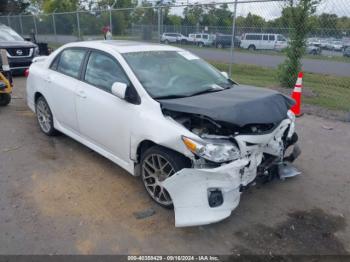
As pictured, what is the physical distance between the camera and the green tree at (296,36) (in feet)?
27.0

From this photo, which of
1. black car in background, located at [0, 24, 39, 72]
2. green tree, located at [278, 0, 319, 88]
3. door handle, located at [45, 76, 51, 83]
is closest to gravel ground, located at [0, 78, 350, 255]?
door handle, located at [45, 76, 51, 83]

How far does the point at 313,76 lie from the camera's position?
39.1ft

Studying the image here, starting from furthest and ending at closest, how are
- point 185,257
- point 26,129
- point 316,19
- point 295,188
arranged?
point 316,19 < point 26,129 < point 295,188 < point 185,257

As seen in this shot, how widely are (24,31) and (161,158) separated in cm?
2253

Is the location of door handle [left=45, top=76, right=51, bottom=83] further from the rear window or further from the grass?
the rear window

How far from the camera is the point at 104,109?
3871mm

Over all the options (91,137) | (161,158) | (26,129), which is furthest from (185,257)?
(26,129)

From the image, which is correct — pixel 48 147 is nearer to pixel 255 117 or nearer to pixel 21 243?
pixel 21 243

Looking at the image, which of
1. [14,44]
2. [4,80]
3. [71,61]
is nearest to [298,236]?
[71,61]

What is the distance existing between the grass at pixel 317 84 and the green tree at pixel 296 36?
1.64ft

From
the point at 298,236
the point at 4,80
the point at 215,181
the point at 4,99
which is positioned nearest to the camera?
the point at 215,181

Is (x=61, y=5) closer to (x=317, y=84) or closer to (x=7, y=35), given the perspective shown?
(x=7, y=35)

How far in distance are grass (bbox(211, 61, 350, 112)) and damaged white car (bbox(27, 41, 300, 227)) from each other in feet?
15.4

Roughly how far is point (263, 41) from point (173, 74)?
7070mm
